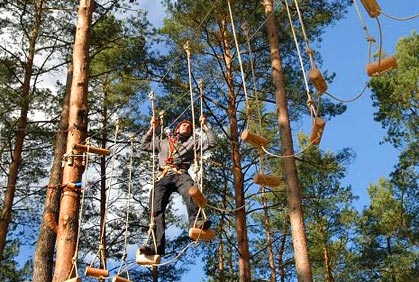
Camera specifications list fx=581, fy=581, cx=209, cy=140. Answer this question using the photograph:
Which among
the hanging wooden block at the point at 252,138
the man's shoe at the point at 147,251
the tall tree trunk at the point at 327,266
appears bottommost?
the man's shoe at the point at 147,251

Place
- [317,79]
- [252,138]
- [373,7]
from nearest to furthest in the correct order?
[373,7]
[317,79]
[252,138]

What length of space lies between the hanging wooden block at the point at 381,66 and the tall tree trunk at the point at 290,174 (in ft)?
8.42

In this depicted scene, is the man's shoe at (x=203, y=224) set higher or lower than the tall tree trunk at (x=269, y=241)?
lower

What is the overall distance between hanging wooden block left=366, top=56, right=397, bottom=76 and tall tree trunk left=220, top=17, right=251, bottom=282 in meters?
5.85

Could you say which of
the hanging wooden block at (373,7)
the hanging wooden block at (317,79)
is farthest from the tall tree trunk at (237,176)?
the hanging wooden block at (373,7)

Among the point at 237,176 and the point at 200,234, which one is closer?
the point at 200,234

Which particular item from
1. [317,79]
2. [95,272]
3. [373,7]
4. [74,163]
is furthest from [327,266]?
[373,7]

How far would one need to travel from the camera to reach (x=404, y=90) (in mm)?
12391

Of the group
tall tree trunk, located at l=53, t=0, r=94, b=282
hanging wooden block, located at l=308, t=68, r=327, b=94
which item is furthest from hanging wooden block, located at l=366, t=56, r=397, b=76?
tall tree trunk, located at l=53, t=0, r=94, b=282

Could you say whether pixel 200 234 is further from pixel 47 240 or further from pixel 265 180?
pixel 47 240

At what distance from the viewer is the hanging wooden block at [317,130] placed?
4152 mm

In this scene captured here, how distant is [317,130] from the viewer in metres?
4.20

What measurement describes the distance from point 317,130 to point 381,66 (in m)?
0.69

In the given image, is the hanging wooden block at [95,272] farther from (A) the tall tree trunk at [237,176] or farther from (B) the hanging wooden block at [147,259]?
(A) the tall tree trunk at [237,176]
